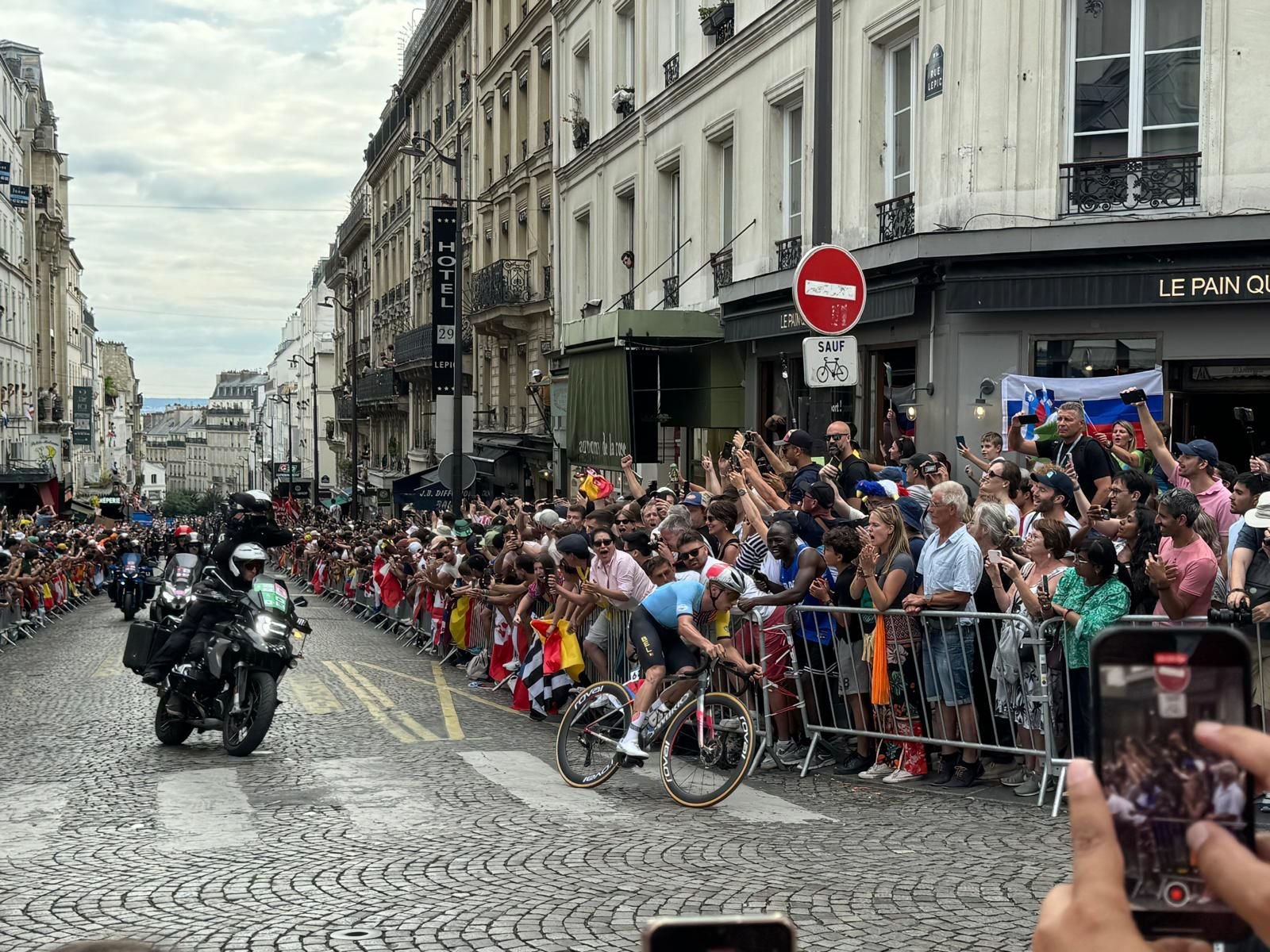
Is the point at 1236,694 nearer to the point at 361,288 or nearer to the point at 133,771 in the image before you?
the point at 133,771

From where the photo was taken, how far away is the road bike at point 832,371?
36.5 ft

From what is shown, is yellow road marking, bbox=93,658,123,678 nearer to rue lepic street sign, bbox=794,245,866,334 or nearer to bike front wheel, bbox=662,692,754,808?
rue lepic street sign, bbox=794,245,866,334

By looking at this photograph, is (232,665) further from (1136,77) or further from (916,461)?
(1136,77)

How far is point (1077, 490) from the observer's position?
1038cm

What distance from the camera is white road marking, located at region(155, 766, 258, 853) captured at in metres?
7.69

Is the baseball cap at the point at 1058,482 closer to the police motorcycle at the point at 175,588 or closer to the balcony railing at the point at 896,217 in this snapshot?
the balcony railing at the point at 896,217

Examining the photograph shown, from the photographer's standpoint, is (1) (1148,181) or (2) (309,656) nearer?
(1) (1148,181)

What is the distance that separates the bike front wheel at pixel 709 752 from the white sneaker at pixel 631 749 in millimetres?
305

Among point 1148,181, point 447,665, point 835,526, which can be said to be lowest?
point 447,665

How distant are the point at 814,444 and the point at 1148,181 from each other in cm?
471

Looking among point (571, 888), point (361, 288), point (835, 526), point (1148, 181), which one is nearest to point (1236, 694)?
point (571, 888)

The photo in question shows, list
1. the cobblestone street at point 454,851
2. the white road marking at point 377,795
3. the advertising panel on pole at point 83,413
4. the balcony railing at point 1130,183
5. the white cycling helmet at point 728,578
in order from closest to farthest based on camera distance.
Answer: the cobblestone street at point 454,851, the white road marking at point 377,795, the white cycling helmet at point 728,578, the balcony railing at point 1130,183, the advertising panel on pole at point 83,413

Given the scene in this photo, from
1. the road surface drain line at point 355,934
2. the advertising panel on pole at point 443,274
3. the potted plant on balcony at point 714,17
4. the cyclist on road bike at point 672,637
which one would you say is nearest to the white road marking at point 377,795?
the cyclist on road bike at point 672,637

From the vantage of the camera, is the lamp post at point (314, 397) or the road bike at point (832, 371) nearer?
the road bike at point (832, 371)
